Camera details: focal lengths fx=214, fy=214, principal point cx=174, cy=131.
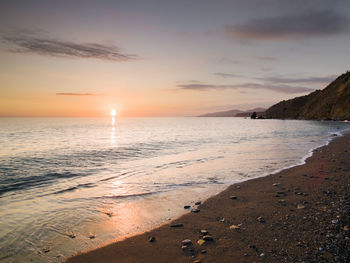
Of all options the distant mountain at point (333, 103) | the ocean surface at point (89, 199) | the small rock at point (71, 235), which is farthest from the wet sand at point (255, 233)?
the distant mountain at point (333, 103)

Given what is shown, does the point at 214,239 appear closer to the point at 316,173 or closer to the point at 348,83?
the point at 316,173

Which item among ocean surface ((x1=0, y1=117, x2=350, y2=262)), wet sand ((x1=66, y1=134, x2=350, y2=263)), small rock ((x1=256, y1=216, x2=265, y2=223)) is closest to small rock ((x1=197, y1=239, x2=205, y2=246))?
wet sand ((x1=66, y1=134, x2=350, y2=263))

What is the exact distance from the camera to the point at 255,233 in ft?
18.7

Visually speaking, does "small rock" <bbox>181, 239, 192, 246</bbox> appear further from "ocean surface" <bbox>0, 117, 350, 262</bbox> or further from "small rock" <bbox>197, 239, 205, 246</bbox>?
"ocean surface" <bbox>0, 117, 350, 262</bbox>

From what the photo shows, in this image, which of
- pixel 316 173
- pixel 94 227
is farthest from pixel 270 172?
pixel 94 227

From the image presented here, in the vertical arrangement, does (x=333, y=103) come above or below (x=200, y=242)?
above

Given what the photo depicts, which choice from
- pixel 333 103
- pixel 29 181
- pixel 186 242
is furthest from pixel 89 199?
pixel 333 103

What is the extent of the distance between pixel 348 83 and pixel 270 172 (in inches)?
5455

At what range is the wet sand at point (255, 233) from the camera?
15.5ft

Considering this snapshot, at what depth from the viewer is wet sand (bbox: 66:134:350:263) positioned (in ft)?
15.5

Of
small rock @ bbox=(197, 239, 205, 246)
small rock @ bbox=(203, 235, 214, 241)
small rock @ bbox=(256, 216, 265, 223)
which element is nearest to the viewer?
small rock @ bbox=(197, 239, 205, 246)

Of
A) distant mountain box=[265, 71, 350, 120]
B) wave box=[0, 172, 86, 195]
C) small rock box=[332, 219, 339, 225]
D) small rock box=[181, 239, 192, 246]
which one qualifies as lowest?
wave box=[0, 172, 86, 195]

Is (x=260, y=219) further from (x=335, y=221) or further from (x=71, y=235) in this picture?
(x=71, y=235)

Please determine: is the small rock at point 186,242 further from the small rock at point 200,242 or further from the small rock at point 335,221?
the small rock at point 335,221
